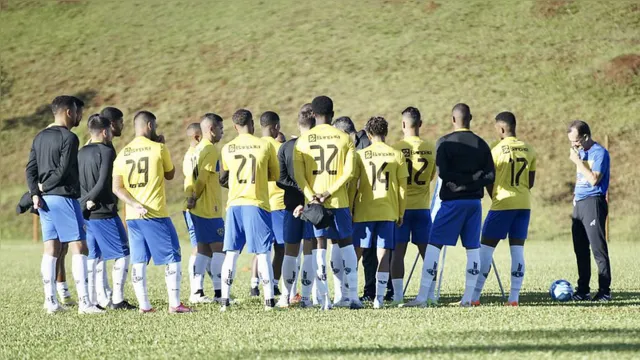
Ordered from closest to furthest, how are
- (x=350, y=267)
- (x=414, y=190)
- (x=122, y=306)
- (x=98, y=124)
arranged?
(x=350, y=267)
(x=98, y=124)
(x=122, y=306)
(x=414, y=190)

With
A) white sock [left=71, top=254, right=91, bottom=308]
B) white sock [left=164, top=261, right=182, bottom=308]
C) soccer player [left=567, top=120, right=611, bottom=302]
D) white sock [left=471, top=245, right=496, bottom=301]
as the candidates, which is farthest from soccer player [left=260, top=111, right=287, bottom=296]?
soccer player [left=567, top=120, right=611, bottom=302]

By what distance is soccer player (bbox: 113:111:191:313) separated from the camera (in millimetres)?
11508

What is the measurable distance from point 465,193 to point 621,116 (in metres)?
34.9

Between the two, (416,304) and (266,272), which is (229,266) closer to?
(266,272)

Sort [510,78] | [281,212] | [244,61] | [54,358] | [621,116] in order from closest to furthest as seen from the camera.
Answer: [54,358] → [281,212] → [621,116] → [510,78] → [244,61]

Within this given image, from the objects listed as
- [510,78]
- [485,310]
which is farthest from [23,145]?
[485,310]

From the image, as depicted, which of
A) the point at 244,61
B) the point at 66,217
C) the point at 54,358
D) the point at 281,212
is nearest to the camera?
the point at 54,358

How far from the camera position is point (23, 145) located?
46688 millimetres

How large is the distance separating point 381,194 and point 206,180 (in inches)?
95.5

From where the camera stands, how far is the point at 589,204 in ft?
44.7

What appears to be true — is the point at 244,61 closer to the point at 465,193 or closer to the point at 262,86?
the point at 262,86

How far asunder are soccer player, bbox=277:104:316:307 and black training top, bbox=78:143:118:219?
216 cm

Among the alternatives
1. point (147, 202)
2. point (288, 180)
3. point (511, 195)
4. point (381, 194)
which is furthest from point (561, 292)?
point (147, 202)

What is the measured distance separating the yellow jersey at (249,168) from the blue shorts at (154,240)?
0.82m
